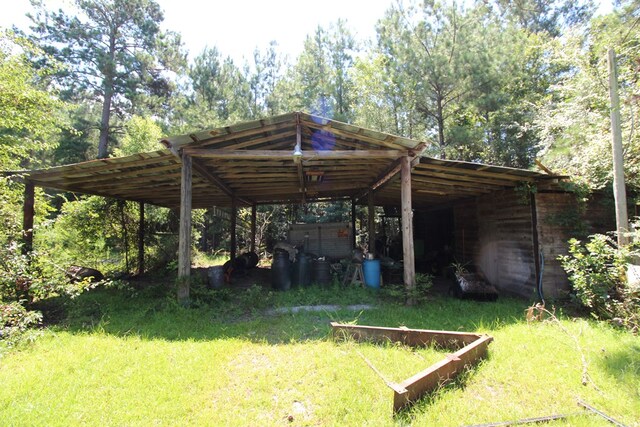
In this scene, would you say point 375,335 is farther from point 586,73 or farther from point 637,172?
point 586,73

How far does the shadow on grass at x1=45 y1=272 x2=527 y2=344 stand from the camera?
386 centimetres

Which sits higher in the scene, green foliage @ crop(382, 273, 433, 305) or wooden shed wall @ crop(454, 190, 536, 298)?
wooden shed wall @ crop(454, 190, 536, 298)

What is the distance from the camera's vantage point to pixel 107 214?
8141 millimetres

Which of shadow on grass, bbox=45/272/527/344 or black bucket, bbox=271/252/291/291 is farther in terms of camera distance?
black bucket, bbox=271/252/291/291

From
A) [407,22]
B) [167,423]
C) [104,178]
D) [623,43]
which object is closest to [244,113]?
[407,22]

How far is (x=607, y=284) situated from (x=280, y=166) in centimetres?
543

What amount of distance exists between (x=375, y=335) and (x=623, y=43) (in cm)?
599

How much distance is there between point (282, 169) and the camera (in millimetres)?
6395

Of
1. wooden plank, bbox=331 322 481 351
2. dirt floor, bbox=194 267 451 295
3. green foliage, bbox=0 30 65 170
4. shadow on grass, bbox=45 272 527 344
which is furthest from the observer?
dirt floor, bbox=194 267 451 295

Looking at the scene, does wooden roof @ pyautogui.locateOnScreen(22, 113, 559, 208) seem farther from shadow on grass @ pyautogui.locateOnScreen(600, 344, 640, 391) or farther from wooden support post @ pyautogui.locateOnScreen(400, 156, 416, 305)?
shadow on grass @ pyautogui.locateOnScreen(600, 344, 640, 391)

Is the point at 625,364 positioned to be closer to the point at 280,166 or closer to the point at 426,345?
the point at 426,345

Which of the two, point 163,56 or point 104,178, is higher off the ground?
point 163,56

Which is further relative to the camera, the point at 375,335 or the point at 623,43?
the point at 623,43

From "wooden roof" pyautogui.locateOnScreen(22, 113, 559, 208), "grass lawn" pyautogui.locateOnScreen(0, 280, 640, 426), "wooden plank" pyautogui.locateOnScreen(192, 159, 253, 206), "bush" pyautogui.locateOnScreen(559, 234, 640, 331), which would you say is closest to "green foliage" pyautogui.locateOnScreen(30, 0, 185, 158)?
"wooden roof" pyautogui.locateOnScreen(22, 113, 559, 208)
